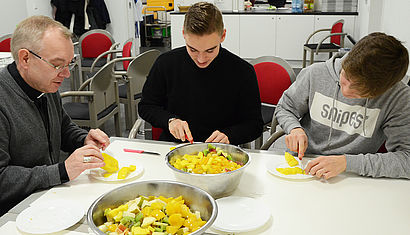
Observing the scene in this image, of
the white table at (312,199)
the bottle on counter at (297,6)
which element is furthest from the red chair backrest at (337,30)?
the white table at (312,199)

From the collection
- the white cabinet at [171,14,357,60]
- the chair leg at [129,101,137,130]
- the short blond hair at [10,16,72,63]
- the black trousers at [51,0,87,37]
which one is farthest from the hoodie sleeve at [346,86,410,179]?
the black trousers at [51,0,87,37]

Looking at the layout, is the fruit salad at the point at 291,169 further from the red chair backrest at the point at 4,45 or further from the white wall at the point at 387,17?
the red chair backrest at the point at 4,45

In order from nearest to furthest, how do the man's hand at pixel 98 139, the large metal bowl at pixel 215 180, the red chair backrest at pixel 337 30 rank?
the large metal bowl at pixel 215 180 < the man's hand at pixel 98 139 < the red chair backrest at pixel 337 30

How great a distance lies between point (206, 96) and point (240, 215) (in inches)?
36.5

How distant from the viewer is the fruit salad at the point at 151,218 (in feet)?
3.11

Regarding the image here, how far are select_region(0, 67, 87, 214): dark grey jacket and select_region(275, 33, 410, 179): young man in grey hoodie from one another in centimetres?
94

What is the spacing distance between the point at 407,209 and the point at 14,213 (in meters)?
1.20

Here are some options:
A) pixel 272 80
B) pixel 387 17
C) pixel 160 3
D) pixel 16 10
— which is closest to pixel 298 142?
pixel 272 80

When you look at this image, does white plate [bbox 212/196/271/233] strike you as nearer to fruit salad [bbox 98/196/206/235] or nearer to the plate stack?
fruit salad [bbox 98/196/206/235]

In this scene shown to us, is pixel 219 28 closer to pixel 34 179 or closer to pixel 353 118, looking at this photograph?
pixel 353 118

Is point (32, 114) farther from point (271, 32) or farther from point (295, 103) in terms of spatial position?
point (271, 32)

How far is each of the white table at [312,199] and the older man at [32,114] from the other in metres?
0.07

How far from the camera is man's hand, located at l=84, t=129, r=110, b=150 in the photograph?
5.36 ft

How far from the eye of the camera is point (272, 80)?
287 centimetres
